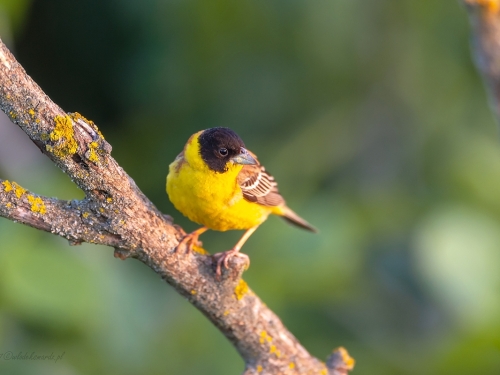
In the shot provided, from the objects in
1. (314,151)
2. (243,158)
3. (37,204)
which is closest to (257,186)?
(243,158)

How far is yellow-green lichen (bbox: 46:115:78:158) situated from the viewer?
1895mm

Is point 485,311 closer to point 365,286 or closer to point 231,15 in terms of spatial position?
point 365,286

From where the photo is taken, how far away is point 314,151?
5633 millimetres

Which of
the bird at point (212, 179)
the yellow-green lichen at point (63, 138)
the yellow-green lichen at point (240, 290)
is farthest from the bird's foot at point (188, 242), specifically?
the yellow-green lichen at point (63, 138)

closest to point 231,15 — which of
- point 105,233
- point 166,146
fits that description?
point 166,146

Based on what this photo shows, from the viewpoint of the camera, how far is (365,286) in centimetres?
554

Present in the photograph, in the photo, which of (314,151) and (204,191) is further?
(314,151)

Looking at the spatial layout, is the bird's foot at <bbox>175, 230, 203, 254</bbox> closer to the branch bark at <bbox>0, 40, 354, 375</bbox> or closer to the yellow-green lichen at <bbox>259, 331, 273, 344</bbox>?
the branch bark at <bbox>0, 40, 354, 375</bbox>

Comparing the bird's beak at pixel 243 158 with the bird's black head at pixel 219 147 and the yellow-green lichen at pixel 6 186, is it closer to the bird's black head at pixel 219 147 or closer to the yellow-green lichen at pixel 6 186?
the bird's black head at pixel 219 147

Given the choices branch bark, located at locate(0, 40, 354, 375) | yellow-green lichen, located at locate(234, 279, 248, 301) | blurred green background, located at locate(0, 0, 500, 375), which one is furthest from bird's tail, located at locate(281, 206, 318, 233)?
yellow-green lichen, located at locate(234, 279, 248, 301)

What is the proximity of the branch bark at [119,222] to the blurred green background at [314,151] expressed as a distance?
1.90 meters

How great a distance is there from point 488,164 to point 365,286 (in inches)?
56.0

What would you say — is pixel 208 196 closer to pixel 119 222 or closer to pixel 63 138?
pixel 119 222

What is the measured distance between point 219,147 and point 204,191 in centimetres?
22
